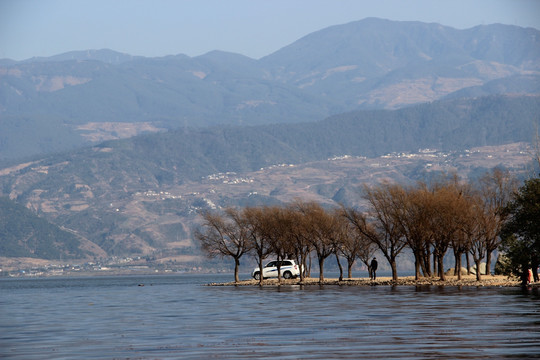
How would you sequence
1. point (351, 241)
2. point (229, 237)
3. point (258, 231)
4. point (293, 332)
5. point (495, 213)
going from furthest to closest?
point (229, 237) → point (351, 241) → point (258, 231) → point (495, 213) → point (293, 332)

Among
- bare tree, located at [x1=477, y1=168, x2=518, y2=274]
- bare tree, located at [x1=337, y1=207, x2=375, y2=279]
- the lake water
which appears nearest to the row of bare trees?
bare tree, located at [x1=477, y1=168, x2=518, y2=274]

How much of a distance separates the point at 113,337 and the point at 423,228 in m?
61.3

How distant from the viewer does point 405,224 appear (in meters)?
100

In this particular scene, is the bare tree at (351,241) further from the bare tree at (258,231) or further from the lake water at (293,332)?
the lake water at (293,332)

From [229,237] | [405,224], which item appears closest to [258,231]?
[229,237]

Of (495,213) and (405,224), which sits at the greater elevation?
(495,213)

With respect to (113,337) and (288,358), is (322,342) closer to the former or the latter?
(288,358)

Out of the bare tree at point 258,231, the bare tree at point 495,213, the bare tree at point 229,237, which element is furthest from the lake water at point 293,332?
the bare tree at point 229,237

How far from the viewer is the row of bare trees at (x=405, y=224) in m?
94.6

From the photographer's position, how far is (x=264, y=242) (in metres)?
121

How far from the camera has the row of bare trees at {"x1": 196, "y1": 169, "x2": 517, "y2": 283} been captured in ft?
311

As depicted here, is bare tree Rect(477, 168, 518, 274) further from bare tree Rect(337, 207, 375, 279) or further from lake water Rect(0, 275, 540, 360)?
lake water Rect(0, 275, 540, 360)

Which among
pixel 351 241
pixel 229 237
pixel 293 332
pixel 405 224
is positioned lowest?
pixel 293 332

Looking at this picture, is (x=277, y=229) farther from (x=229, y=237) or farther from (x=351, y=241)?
(x=351, y=241)
